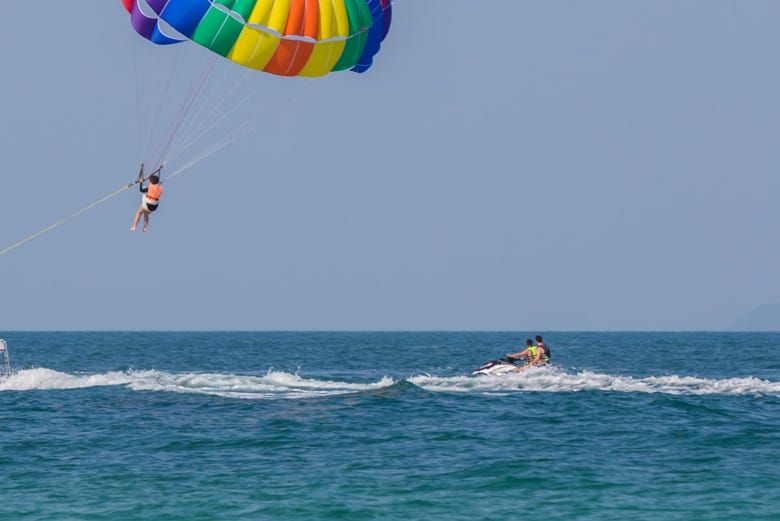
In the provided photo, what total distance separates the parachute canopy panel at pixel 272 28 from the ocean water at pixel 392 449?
887 cm

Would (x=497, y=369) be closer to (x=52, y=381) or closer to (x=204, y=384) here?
(x=204, y=384)

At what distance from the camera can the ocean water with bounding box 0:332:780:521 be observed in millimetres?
18516

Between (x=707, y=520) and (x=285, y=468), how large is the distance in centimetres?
808

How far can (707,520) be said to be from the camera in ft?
57.6

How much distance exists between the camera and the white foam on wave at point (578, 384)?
36281mm

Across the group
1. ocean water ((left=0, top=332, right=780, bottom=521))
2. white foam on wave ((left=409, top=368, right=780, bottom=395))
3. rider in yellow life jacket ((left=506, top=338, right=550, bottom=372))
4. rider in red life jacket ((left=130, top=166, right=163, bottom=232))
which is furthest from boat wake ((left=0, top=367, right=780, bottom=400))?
rider in red life jacket ((left=130, top=166, right=163, bottom=232))

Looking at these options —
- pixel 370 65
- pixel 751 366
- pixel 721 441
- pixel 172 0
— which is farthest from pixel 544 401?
pixel 751 366

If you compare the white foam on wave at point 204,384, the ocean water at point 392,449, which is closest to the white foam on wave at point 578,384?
the ocean water at point 392,449

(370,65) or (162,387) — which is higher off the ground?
(370,65)

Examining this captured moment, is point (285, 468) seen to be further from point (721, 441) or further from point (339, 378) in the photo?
point (339, 378)

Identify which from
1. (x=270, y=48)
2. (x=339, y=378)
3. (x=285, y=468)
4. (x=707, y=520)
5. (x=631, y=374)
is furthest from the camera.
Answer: (x=631, y=374)

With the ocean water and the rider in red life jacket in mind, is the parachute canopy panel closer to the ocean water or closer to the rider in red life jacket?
the rider in red life jacket

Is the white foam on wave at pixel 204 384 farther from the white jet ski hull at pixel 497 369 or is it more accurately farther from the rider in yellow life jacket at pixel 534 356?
the rider in yellow life jacket at pixel 534 356

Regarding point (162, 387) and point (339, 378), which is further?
point (339, 378)
